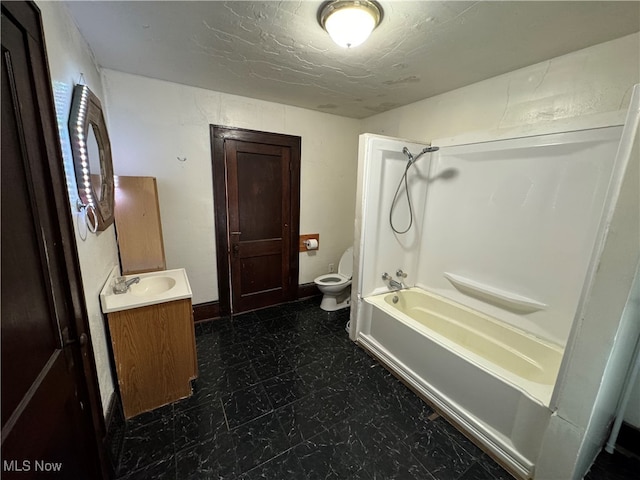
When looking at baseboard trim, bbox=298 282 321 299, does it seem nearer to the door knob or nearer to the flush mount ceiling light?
the door knob

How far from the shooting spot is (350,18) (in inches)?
47.2

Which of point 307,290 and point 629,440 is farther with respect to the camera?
point 307,290

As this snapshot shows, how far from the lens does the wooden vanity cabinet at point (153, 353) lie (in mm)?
1542

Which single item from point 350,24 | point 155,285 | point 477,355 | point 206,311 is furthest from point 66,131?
point 477,355

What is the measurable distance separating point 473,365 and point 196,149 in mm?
2803

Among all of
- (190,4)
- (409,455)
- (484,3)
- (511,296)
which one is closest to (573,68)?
(484,3)

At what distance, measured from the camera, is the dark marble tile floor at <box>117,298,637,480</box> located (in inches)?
53.1

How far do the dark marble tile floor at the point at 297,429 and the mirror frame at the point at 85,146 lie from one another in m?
1.32

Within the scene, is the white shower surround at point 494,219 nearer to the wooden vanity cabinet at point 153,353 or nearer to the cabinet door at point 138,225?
the wooden vanity cabinet at point 153,353

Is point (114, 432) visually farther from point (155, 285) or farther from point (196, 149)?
point (196, 149)

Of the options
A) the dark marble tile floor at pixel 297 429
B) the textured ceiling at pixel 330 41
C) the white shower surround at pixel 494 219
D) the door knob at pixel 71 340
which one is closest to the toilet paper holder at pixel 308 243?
the white shower surround at pixel 494 219

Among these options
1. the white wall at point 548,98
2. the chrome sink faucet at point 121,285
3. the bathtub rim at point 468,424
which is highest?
the white wall at point 548,98

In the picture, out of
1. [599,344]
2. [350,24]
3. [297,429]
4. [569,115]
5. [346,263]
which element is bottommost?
[297,429]

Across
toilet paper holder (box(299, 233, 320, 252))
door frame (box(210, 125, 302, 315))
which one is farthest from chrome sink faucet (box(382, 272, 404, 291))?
door frame (box(210, 125, 302, 315))
